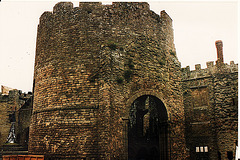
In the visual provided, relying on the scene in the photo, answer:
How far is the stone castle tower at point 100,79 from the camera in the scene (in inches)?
360

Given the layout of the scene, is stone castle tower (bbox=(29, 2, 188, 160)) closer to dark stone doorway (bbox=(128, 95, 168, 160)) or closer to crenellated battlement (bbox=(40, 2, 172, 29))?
crenellated battlement (bbox=(40, 2, 172, 29))

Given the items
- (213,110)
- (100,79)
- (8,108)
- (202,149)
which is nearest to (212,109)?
(213,110)

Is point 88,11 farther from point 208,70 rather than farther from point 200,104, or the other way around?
point 200,104

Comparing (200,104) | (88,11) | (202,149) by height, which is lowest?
(202,149)

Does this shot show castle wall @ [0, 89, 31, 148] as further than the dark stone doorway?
Yes

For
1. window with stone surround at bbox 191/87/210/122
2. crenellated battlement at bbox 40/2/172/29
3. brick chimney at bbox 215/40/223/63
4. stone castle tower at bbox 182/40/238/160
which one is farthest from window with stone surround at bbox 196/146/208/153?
crenellated battlement at bbox 40/2/172/29

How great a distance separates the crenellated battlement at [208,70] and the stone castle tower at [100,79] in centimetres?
892

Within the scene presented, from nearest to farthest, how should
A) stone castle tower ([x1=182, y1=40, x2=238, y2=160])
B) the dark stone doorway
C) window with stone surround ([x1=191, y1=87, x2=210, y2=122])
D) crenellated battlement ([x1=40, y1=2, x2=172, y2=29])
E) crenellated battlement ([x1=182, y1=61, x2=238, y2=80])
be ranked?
crenellated battlement ([x1=40, y1=2, x2=172, y2=29])
the dark stone doorway
stone castle tower ([x1=182, y1=40, x2=238, y2=160])
crenellated battlement ([x1=182, y1=61, x2=238, y2=80])
window with stone surround ([x1=191, y1=87, x2=210, y2=122])

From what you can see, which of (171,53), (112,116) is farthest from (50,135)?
(171,53)

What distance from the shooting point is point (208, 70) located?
2022 centimetres

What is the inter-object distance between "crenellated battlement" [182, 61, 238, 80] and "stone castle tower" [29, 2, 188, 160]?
29.3 feet

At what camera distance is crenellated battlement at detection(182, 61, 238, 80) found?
19.1 meters

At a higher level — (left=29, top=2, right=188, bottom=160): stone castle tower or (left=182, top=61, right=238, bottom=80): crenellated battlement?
(left=182, top=61, right=238, bottom=80): crenellated battlement

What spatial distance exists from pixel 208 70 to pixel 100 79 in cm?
1360
